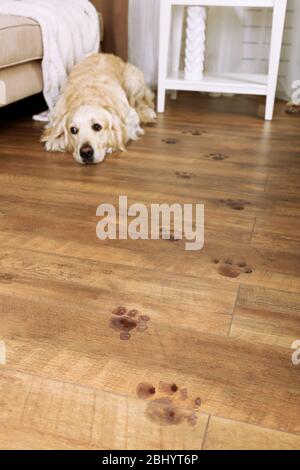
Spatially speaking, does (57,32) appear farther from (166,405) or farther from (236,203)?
(166,405)

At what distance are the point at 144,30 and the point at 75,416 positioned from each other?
3307 millimetres

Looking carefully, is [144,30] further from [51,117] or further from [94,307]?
[94,307]

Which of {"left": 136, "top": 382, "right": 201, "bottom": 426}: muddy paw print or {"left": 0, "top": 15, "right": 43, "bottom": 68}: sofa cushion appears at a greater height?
{"left": 0, "top": 15, "right": 43, "bottom": 68}: sofa cushion

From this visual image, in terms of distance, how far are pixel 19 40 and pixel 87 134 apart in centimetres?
56

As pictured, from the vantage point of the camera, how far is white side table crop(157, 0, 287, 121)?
2.52 meters

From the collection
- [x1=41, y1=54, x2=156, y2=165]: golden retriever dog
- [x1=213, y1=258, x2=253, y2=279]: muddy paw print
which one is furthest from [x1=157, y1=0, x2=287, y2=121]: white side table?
[x1=213, y1=258, x2=253, y2=279]: muddy paw print

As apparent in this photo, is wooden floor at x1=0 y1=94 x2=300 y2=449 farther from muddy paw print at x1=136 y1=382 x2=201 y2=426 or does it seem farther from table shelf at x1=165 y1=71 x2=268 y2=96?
table shelf at x1=165 y1=71 x2=268 y2=96

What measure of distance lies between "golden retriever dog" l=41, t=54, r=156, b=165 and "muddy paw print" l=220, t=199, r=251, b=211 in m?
0.65

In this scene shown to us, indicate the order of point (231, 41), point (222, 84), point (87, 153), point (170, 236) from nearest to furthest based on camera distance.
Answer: point (170, 236) < point (87, 153) < point (222, 84) < point (231, 41)

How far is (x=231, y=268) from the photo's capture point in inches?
46.1

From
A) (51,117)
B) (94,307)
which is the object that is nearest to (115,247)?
(94,307)

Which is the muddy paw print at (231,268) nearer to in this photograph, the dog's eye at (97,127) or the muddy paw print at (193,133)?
the dog's eye at (97,127)

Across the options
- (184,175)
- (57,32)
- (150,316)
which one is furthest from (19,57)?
(150,316)

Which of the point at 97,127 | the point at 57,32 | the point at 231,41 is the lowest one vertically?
the point at 97,127
